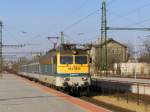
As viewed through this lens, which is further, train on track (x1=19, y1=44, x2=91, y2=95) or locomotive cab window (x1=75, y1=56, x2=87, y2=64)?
locomotive cab window (x1=75, y1=56, x2=87, y2=64)

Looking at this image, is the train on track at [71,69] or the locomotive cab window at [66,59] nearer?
the train on track at [71,69]

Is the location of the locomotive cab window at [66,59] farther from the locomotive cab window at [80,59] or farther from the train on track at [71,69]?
the locomotive cab window at [80,59]

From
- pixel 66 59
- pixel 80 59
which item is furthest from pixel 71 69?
pixel 80 59

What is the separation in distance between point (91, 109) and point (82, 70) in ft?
43.7

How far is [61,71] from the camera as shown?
103ft

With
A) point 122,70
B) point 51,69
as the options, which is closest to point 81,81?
point 51,69

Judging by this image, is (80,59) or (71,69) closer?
(71,69)

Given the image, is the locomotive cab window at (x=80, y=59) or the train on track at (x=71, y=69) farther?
the locomotive cab window at (x=80, y=59)

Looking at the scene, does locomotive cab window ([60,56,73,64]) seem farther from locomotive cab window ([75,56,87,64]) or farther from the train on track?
locomotive cab window ([75,56,87,64])

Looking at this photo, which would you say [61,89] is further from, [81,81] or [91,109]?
[91,109]

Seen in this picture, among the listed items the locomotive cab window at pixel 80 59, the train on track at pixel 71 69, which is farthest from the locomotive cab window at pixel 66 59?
the locomotive cab window at pixel 80 59

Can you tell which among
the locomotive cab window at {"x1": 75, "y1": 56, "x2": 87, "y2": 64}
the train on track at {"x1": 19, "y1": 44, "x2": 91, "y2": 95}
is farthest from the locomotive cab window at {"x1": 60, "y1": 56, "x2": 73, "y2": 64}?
the locomotive cab window at {"x1": 75, "y1": 56, "x2": 87, "y2": 64}

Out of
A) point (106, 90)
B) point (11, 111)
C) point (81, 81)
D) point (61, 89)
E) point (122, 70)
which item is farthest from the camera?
point (122, 70)

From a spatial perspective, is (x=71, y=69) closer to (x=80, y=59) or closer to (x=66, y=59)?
(x=66, y=59)
